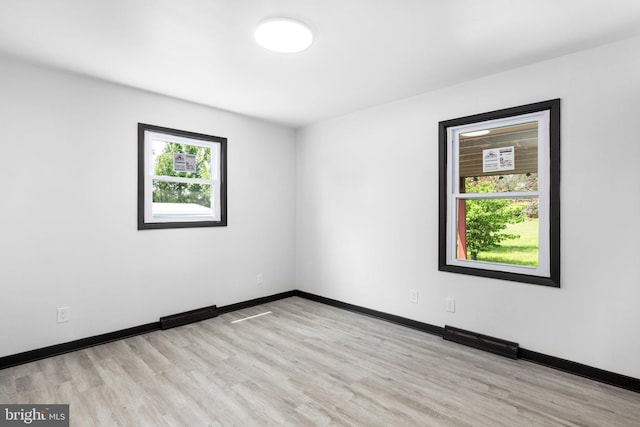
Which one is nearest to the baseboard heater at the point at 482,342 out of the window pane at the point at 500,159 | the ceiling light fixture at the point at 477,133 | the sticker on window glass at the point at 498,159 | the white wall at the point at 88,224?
the window pane at the point at 500,159

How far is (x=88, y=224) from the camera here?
9.98ft

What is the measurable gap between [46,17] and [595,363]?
454 cm

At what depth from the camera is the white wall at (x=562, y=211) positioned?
2.38 meters

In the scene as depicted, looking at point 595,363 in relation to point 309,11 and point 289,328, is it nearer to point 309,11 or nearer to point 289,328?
point 289,328

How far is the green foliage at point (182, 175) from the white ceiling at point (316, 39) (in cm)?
73

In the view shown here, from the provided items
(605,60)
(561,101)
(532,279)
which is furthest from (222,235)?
(605,60)

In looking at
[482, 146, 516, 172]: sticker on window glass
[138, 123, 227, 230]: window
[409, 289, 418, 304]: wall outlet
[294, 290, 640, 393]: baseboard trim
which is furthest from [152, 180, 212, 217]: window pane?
[482, 146, 516, 172]: sticker on window glass

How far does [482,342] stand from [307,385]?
1689mm

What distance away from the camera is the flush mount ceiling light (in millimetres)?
2146

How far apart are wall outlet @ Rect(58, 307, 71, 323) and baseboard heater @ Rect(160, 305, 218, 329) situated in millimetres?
826

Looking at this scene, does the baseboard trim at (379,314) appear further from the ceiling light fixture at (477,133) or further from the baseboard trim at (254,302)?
the ceiling light fixture at (477,133)

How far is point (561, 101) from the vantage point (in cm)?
263

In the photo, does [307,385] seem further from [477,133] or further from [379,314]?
[477,133]

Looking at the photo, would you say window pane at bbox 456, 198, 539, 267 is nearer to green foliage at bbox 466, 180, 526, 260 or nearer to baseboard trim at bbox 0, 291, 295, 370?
green foliage at bbox 466, 180, 526, 260
